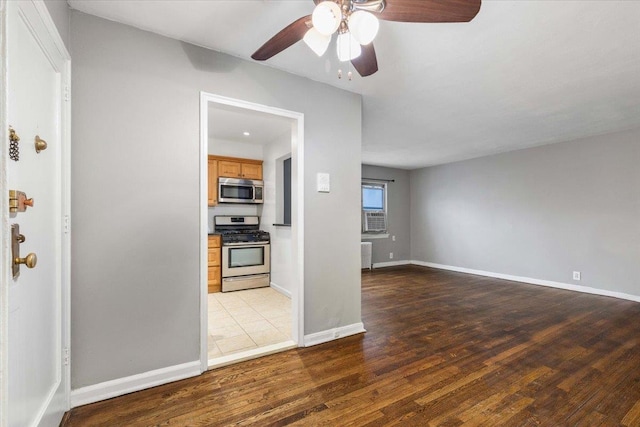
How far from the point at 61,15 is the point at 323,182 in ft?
6.68

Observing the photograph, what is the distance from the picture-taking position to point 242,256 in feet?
15.1

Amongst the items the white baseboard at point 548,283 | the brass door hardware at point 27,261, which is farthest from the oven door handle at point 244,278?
the white baseboard at point 548,283

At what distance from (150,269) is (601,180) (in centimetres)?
606

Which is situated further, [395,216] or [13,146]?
[395,216]

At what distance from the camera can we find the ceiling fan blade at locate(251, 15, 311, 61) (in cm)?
147

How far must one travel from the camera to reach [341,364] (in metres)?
2.28

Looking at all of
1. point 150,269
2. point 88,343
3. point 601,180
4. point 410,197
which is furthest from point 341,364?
point 410,197

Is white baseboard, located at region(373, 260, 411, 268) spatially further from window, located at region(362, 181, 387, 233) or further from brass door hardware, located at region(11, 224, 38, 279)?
brass door hardware, located at region(11, 224, 38, 279)

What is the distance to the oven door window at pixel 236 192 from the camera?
484cm

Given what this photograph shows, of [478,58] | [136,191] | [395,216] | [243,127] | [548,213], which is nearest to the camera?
[136,191]

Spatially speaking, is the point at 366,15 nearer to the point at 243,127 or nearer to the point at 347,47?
the point at 347,47

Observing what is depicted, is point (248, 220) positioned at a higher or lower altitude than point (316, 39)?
lower

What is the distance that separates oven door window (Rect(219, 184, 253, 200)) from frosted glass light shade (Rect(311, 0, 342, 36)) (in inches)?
154

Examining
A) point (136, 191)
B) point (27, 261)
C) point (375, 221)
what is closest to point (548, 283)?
point (375, 221)
